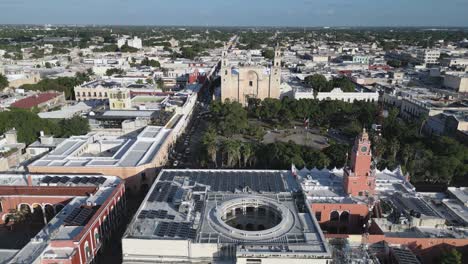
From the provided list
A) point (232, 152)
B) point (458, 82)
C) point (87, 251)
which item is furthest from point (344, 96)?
point (87, 251)

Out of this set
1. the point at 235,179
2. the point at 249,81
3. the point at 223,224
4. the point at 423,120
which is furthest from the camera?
the point at 249,81

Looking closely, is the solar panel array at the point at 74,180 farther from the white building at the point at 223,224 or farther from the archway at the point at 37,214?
the white building at the point at 223,224

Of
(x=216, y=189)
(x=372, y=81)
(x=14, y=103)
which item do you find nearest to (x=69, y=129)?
(x=14, y=103)

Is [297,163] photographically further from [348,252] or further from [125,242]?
[125,242]

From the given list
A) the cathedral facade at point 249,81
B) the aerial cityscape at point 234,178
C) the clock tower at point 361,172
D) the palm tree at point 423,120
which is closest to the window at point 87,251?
the aerial cityscape at point 234,178

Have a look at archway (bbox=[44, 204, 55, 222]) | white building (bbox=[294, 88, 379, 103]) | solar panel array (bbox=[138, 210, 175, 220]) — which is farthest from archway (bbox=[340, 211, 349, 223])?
white building (bbox=[294, 88, 379, 103])

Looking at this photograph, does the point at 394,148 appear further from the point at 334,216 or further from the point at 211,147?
the point at 211,147
